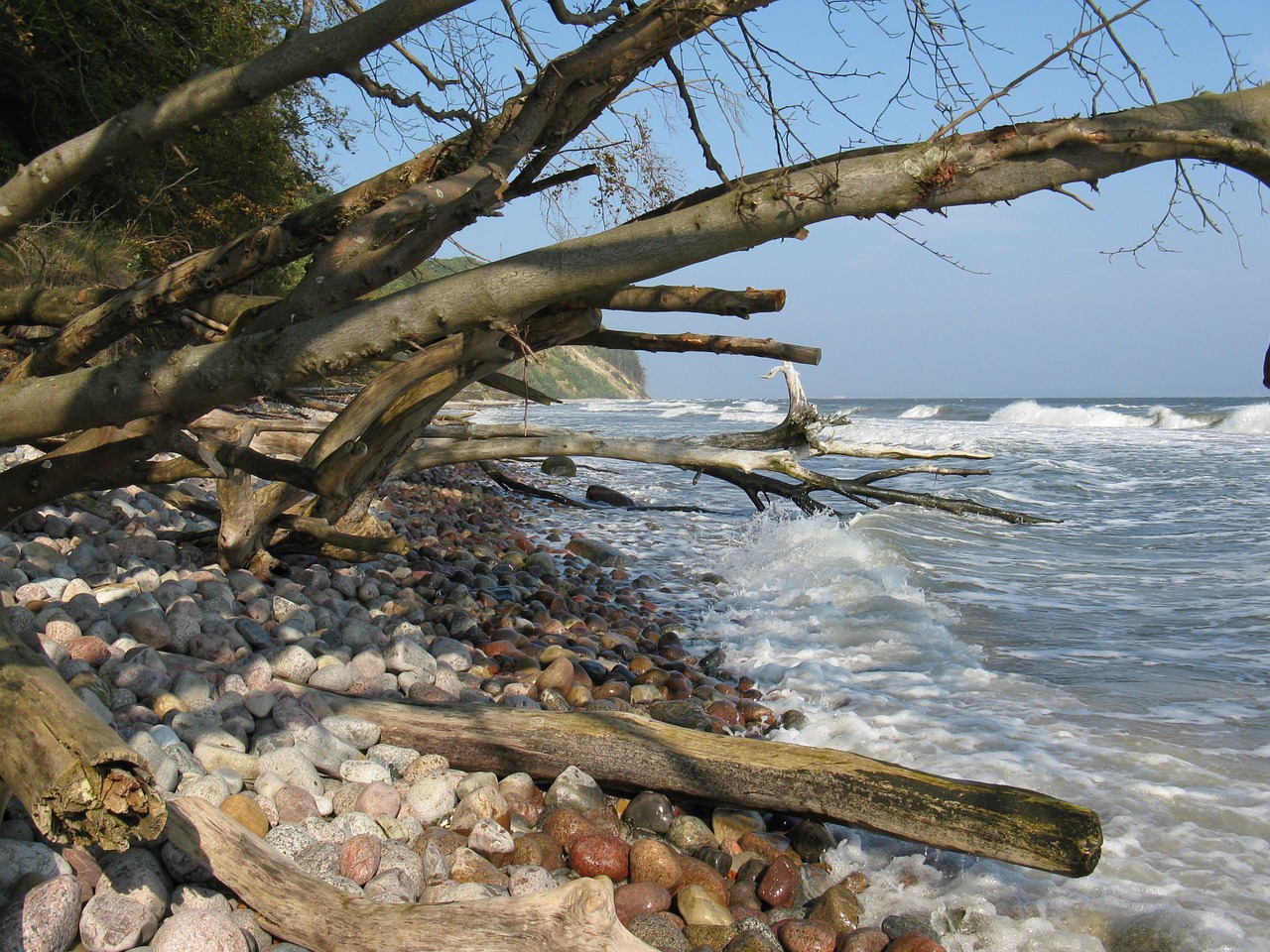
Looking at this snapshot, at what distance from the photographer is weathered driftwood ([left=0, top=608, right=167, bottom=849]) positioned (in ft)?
5.92

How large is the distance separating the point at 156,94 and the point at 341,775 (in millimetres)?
6412

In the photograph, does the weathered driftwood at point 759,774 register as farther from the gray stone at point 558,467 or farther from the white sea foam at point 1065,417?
the white sea foam at point 1065,417

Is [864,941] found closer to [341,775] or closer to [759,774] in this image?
[759,774]

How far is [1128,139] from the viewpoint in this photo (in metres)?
2.30

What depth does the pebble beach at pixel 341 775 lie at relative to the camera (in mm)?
2148

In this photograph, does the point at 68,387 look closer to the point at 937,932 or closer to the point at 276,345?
the point at 276,345

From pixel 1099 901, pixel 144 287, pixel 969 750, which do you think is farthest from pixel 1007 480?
pixel 144 287

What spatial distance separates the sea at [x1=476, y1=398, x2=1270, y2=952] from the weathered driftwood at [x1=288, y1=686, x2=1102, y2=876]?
10.5 inches

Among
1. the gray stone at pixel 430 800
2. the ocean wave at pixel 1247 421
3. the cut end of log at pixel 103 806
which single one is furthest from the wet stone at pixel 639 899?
the ocean wave at pixel 1247 421

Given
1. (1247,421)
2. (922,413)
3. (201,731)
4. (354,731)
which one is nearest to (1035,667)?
(354,731)

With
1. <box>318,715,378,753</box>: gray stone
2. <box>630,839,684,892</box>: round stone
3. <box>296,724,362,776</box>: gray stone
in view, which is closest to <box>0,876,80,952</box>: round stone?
<box>296,724,362,776</box>: gray stone

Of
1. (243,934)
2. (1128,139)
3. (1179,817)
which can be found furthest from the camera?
(1179,817)

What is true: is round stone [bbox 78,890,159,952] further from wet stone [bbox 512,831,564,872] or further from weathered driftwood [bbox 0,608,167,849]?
wet stone [bbox 512,831,564,872]

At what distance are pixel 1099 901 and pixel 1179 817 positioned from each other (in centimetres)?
81
